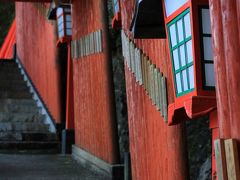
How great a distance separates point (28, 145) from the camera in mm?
10266

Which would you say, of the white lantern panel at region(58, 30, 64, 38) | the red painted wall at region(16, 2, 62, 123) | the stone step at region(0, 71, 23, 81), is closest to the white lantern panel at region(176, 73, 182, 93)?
the white lantern panel at region(58, 30, 64, 38)

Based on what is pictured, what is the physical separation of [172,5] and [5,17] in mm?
19341

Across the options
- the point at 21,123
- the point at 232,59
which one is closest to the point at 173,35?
the point at 232,59

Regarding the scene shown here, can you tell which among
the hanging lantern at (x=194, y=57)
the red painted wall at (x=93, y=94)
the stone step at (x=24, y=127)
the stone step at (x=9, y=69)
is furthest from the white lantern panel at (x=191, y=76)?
the stone step at (x=9, y=69)

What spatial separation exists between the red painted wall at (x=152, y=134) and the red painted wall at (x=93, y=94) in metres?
1.62

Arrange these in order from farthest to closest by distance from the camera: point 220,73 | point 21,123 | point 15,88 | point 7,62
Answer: point 7,62
point 15,88
point 21,123
point 220,73

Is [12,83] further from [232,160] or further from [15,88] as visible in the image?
[232,160]

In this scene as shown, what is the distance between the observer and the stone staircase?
1029 centimetres

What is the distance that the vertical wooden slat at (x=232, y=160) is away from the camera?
2518 mm

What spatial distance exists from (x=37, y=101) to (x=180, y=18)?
964 cm

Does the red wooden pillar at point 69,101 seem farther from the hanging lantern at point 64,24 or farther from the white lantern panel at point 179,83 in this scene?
the white lantern panel at point 179,83

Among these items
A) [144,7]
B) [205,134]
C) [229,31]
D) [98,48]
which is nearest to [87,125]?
[98,48]

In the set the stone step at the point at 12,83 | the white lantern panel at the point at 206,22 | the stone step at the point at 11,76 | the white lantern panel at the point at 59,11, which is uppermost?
the white lantern panel at the point at 59,11

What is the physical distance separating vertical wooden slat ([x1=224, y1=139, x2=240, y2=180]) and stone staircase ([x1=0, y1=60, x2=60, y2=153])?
786 cm
